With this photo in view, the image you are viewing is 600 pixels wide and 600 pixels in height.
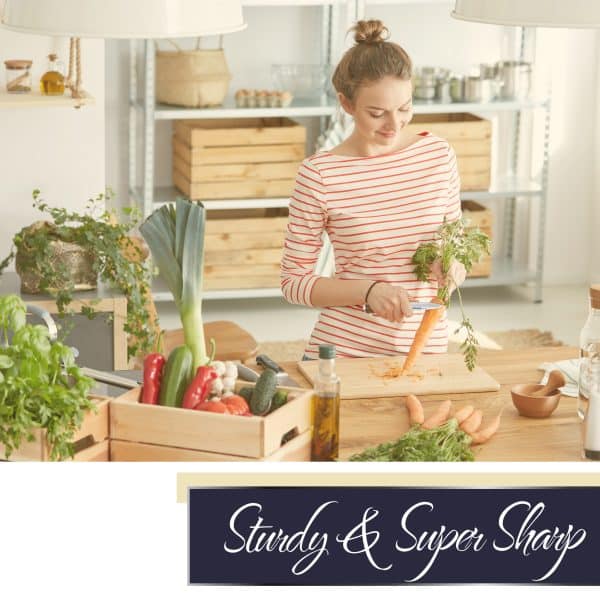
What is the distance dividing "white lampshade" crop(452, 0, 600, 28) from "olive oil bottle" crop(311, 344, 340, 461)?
2.02 feet

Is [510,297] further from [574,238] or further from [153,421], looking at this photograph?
[153,421]

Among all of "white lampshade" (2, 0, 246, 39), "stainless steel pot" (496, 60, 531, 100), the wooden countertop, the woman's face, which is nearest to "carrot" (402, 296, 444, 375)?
the wooden countertop

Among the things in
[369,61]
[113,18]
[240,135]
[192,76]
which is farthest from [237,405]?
[240,135]

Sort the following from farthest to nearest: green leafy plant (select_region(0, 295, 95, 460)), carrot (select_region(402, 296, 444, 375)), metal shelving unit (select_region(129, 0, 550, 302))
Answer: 1. metal shelving unit (select_region(129, 0, 550, 302))
2. carrot (select_region(402, 296, 444, 375))
3. green leafy plant (select_region(0, 295, 95, 460))

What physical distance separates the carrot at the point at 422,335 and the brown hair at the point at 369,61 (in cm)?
51

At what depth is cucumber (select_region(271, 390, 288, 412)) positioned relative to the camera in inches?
79.0

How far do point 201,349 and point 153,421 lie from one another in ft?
0.65

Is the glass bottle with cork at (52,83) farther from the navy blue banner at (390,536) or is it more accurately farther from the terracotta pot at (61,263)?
the navy blue banner at (390,536)

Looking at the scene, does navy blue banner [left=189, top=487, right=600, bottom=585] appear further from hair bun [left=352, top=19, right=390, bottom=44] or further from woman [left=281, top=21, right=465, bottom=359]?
hair bun [left=352, top=19, right=390, bottom=44]

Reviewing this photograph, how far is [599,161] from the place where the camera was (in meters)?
7.02

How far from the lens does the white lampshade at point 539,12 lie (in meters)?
1.77

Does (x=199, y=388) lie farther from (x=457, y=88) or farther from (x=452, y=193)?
(x=457, y=88)

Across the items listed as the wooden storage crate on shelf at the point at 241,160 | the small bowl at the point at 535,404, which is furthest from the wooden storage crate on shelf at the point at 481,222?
the small bowl at the point at 535,404

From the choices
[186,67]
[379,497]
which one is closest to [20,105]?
[186,67]
